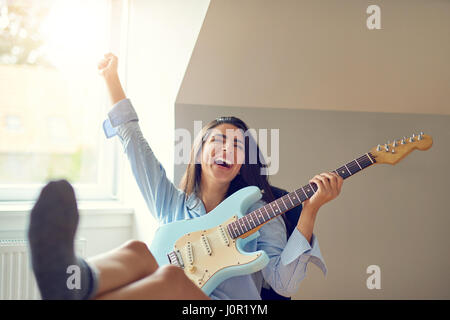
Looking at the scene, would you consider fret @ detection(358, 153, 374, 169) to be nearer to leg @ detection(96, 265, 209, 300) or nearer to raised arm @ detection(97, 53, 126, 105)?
leg @ detection(96, 265, 209, 300)

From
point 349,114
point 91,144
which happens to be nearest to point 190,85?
point 91,144

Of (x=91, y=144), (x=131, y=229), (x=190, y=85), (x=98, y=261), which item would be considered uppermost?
(x=190, y=85)

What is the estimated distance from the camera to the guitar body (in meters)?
1.20

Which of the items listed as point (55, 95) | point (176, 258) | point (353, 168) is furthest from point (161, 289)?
point (55, 95)

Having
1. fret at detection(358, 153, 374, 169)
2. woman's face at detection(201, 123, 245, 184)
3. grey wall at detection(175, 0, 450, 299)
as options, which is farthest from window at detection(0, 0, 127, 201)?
fret at detection(358, 153, 374, 169)

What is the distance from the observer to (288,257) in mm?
1232

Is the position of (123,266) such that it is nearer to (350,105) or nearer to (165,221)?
(165,221)

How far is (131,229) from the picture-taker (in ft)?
6.41

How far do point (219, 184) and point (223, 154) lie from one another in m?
0.12

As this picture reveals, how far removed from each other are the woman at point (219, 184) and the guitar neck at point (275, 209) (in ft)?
0.08

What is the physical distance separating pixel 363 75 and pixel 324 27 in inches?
12.9

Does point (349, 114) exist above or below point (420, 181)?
above

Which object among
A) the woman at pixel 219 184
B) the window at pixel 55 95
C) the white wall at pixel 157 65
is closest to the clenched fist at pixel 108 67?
the woman at pixel 219 184
